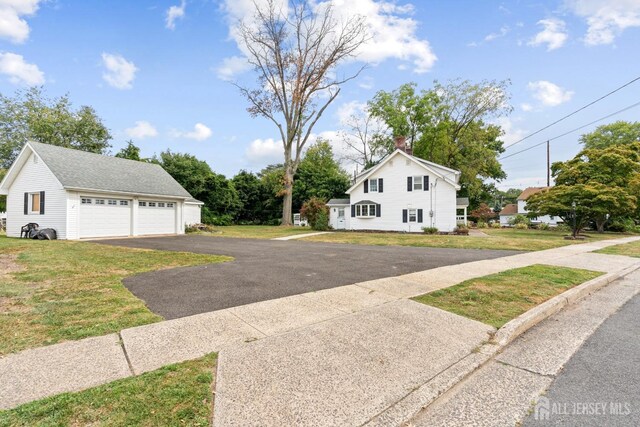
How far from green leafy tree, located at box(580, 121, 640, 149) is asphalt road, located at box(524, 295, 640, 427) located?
48752 mm

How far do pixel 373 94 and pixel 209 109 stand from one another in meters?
22.7

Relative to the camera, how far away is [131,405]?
2.07 m

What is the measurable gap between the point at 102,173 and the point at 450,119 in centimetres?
3274

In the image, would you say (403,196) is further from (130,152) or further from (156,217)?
(130,152)

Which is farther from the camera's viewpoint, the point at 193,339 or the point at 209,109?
the point at 209,109

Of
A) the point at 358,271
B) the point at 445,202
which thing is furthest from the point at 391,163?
the point at 358,271

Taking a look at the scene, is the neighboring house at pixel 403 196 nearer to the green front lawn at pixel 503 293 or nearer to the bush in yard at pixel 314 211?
the bush in yard at pixel 314 211

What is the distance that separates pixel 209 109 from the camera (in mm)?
18828

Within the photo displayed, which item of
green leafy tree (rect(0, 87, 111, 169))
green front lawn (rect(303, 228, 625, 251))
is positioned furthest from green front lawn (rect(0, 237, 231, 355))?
green leafy tree (rect(0, 87, 111, 169))

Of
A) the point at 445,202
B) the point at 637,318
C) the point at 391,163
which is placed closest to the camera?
the point at 637,318

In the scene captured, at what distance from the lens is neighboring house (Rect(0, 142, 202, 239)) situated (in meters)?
15.5

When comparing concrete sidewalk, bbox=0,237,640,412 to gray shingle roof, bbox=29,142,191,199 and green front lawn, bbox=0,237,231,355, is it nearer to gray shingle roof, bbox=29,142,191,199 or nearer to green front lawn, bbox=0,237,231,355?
green front lawn, bbox=0,237,231,355

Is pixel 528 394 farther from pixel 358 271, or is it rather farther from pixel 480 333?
pixel 358 271

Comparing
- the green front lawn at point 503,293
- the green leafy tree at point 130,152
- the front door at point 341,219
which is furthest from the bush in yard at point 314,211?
the green leafy tree at point 130,152
